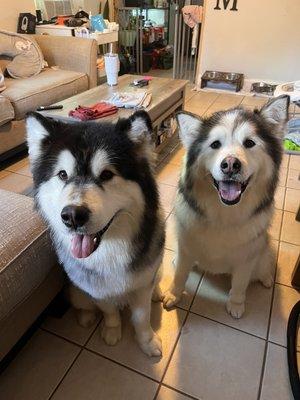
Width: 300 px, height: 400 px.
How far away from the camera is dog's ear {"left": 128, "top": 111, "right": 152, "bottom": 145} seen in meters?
0.81

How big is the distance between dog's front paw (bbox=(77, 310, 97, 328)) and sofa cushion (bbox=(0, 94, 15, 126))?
5.17ft

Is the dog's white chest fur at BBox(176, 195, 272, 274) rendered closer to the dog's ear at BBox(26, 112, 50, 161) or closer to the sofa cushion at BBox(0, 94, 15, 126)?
the dog's ear at BBox(26, 112, 50, 161)

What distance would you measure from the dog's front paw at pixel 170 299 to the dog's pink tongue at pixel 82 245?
643 mm

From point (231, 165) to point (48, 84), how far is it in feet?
7.17

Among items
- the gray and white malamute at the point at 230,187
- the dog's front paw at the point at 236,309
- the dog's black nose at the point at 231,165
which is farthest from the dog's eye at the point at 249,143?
the dog's front paw at the point at 236,309

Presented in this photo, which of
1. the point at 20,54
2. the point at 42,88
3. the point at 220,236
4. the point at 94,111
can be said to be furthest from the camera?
the point at 20,54

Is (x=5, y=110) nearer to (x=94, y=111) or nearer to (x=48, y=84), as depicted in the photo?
(x=48, y=84)

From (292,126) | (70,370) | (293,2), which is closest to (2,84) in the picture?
(70,370)

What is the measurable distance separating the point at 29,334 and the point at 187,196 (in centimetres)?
81

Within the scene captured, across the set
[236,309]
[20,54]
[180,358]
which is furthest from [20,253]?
[20,54]

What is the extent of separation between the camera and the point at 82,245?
82 centimetres

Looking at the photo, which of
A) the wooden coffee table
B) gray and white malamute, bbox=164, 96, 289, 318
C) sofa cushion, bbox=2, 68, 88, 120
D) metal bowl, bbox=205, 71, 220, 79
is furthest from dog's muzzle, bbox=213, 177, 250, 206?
metal bowl, bbox=205, 71, 220, 79

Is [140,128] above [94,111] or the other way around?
above

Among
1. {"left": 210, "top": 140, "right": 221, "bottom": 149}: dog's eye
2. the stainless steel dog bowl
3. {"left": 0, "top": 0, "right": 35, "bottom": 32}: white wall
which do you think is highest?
{"left": 0, "top": 0, "right": 35, "bottom": 32}: white wall
